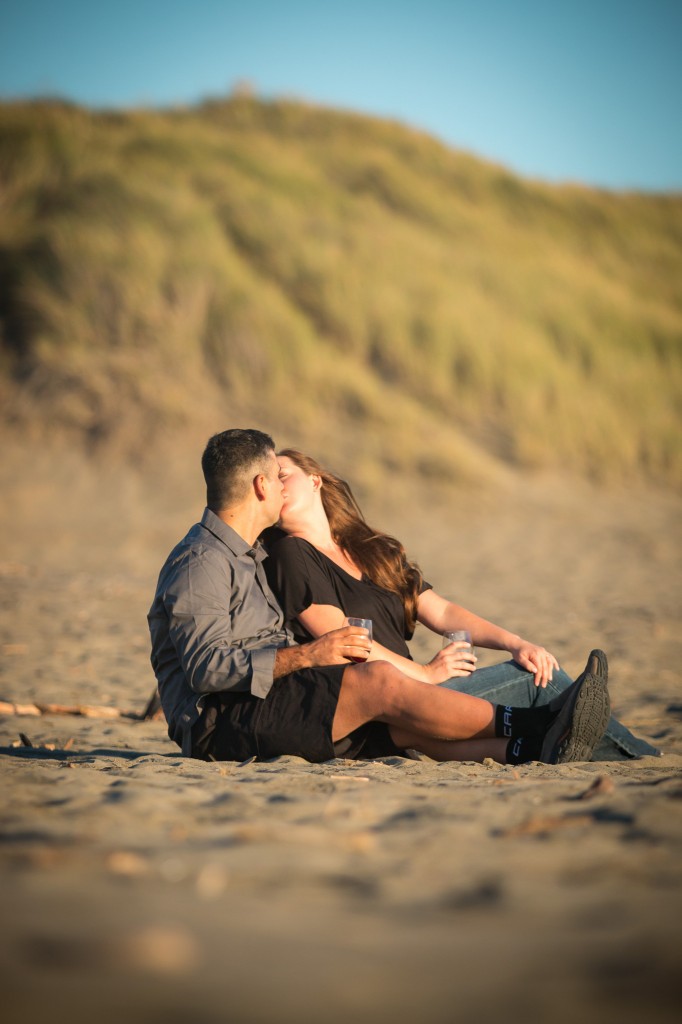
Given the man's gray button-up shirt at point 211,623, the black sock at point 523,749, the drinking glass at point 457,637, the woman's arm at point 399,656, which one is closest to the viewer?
the man's gray button-up shirt at point 211,623

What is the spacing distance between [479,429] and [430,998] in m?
15.9

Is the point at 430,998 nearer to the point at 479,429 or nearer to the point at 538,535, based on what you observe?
the point at 538,535

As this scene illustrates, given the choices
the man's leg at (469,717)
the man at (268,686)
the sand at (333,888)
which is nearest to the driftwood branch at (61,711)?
the sand at (333,888)

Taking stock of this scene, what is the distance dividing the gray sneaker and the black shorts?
84cm

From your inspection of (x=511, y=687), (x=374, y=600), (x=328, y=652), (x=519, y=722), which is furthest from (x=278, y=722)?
(x=511, y=687)

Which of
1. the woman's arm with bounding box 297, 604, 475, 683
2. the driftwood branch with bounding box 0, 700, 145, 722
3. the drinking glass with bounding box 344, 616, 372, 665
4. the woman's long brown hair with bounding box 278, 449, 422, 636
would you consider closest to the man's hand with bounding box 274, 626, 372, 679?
the drinking glass with bounding box 344, 616, 372, 665

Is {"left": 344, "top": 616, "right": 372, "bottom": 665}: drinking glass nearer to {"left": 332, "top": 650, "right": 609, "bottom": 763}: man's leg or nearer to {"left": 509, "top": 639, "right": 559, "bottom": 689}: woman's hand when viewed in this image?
{"left": 332, "top": 650, "right": 609, "bottom": 763}: man's leg

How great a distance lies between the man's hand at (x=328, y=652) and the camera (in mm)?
3420

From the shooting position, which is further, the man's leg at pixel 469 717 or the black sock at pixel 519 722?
the black sock at pixel 519 722

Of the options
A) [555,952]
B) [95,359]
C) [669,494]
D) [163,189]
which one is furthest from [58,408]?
[555,952]

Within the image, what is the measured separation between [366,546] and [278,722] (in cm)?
109

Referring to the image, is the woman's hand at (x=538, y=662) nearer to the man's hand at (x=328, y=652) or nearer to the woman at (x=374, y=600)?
the woman at (x=374, y=600)

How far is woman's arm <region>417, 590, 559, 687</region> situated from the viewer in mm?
3887

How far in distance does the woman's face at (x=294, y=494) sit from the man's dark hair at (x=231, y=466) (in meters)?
0.38
